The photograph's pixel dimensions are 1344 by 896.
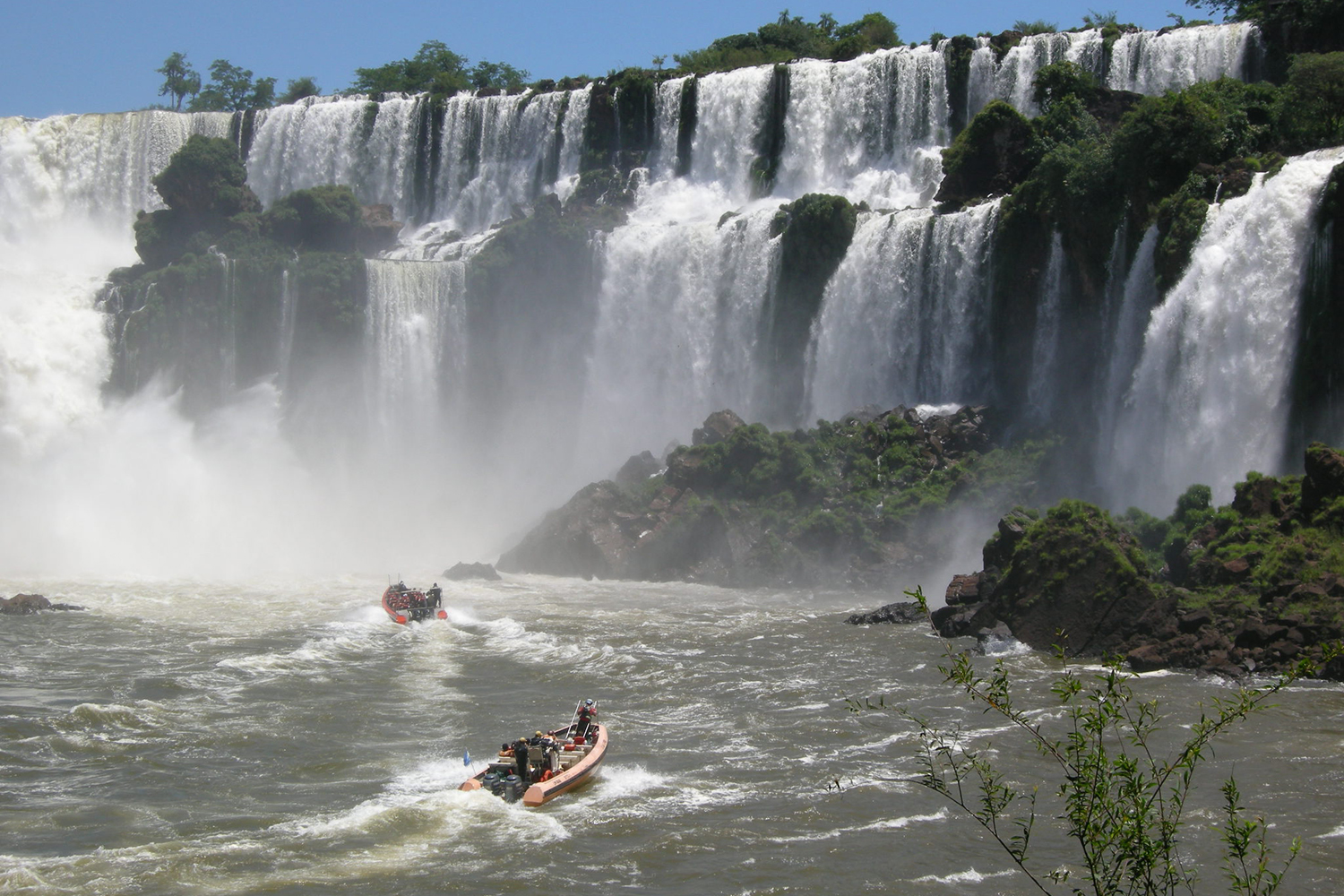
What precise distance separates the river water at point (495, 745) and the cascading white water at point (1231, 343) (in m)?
9.01

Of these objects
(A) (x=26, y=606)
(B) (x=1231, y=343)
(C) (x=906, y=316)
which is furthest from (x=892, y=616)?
Result: (A) (x=26, y=606)

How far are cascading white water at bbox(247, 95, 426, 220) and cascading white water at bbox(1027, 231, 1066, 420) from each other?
31.1 m

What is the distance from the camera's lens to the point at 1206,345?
29375mm

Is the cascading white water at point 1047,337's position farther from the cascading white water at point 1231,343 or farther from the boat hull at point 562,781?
the boat hull at point 562,781

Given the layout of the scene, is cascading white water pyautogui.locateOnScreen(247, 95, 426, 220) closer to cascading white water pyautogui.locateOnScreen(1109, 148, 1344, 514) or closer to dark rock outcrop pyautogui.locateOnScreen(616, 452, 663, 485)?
dark rock outcrop pyautogui.locateOnScreen(616, 452, 663, 485)

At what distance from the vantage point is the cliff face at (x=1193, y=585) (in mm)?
20906

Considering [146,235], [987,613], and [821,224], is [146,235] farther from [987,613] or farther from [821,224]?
[987,613]

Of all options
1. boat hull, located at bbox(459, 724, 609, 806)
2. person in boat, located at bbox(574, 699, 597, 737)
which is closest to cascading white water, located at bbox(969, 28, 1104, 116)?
person in boat, located at bbox(574, 699, 597, 737)

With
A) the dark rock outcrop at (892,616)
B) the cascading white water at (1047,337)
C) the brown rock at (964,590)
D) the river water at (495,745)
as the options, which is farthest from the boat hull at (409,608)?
the cascading white water at (1047,337)

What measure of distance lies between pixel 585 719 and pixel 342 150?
1786 inches

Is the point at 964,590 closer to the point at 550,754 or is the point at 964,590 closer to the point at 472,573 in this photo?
the point at 550,754

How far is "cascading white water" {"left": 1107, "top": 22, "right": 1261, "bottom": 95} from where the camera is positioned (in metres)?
39.6

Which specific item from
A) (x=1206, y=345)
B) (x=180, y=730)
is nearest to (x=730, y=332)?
(x=1206, y=345)

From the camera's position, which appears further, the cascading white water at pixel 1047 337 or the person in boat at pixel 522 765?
the cascading white water at pixel 1047 337
